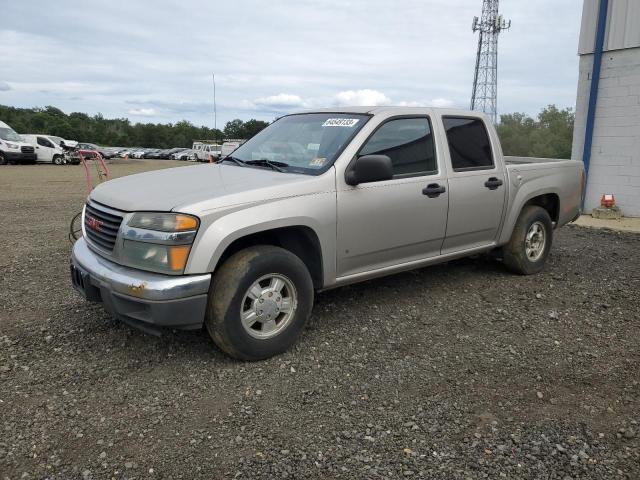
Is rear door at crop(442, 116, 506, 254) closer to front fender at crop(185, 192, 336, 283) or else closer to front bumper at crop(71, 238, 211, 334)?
front fender at crop(185, 192, 336, 283)

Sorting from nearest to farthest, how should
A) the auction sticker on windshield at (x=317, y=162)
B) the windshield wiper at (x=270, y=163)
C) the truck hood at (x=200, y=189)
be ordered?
the truck hood at (x=200, y=189)
the auction sticker on windshield at (x=317, y=162)
the windshield wiper at (x=270, y=163)

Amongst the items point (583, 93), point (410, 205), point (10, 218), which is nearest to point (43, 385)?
point (410, 205)

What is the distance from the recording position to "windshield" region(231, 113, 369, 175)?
13.7ft

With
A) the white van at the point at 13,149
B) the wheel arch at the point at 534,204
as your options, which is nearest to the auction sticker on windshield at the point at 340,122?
A: the wheel arch at the point at 534,204

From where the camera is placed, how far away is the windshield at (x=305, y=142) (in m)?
4.18

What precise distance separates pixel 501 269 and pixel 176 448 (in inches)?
176

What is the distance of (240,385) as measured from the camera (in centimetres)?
340

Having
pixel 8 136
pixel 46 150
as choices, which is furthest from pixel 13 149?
pixel 46 150

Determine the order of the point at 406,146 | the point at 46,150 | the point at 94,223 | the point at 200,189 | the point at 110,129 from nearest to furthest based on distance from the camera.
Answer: the point at 200,189 < the point at 94,223 < the point at 406,146 < the point at 46,150 < the point at 110,129

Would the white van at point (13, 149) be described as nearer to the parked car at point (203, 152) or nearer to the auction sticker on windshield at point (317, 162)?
the parked car at point (203, 152)

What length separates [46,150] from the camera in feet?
107

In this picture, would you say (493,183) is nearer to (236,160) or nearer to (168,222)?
(236,160)

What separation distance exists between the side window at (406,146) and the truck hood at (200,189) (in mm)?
713

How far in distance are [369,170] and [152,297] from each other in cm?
175
